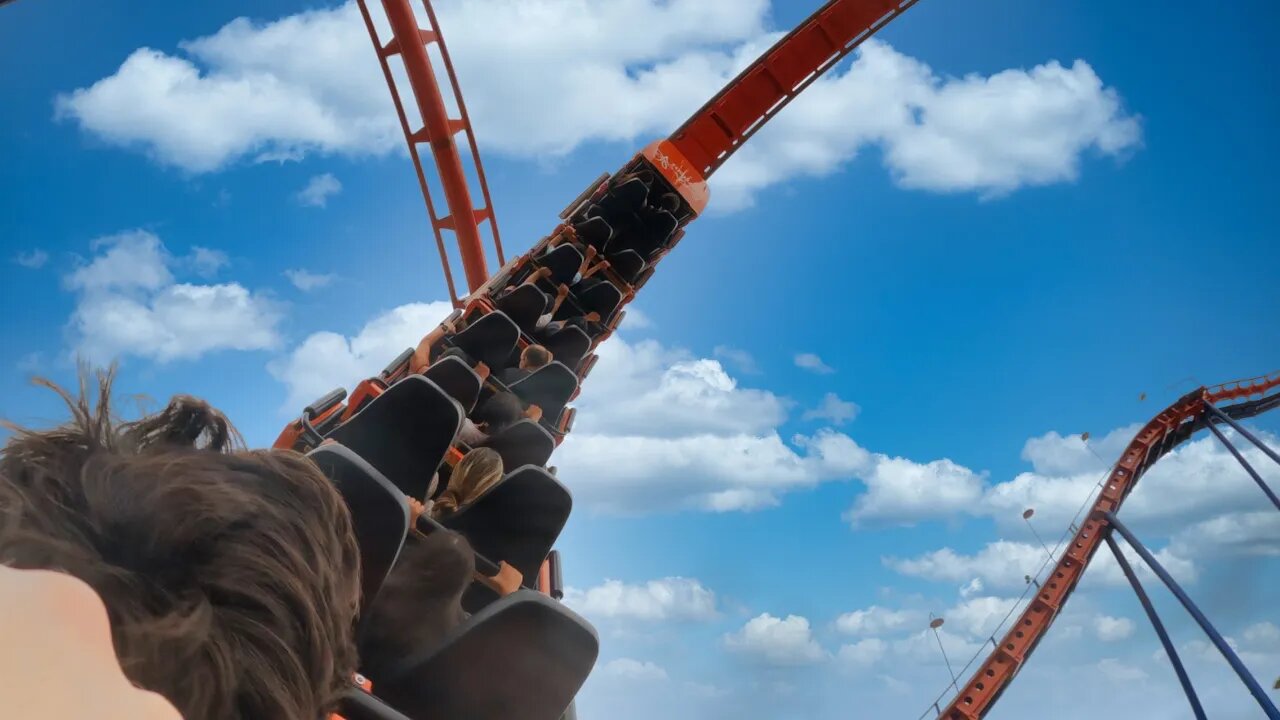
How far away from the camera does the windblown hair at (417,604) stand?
49.8 inches

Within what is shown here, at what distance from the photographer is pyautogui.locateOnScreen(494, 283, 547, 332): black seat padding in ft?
15.4

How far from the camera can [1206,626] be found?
29.5 feet

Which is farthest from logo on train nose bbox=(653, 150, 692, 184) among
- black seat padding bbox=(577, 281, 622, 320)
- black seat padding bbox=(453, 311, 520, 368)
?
black seat padding bbox=(453, 311, 520, 368)

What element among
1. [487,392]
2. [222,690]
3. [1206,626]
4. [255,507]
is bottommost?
[222,690]

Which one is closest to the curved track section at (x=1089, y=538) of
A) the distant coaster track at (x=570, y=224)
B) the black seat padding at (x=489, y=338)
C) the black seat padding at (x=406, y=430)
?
the distant coaster track at (x=570, y=224)

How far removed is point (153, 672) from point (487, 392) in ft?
12.2

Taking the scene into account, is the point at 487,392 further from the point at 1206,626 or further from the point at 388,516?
the point at 1206,626

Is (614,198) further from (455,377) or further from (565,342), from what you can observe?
(455,377)

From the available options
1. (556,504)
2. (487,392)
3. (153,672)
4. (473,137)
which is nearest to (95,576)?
(153,672)

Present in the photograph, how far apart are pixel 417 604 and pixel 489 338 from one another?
2.79m

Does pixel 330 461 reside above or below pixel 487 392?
below

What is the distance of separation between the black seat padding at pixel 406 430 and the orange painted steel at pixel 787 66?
647cm

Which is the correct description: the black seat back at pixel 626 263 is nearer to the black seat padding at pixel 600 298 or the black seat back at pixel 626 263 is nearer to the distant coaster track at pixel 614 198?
the distant coaster track at pixel 614 198

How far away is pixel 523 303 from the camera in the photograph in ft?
15.6
